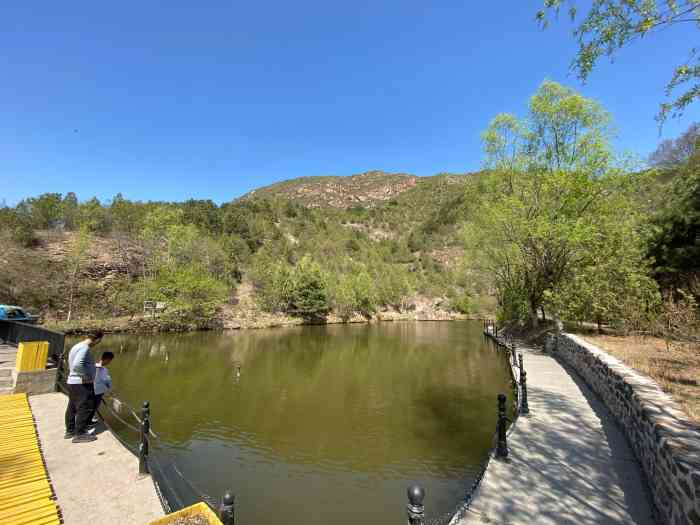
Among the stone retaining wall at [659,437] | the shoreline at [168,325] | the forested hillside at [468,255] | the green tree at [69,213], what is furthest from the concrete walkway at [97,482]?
the green tree at [69,213]

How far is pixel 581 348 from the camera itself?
42.1ft

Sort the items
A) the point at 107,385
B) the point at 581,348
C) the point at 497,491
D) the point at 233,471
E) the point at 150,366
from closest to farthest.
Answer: the point at 497,491 < the point at 107,385 < the point at 233,471 < the point at 581,348 < the point at 150,366

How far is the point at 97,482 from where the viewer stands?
5.07 m

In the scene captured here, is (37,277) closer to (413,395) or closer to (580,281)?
(413,395)

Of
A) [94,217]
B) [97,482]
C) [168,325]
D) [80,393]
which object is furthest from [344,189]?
[97,482]

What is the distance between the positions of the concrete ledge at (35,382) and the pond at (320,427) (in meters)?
2.23

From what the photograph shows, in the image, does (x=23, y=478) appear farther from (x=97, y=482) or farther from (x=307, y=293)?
(x=307, y=293)

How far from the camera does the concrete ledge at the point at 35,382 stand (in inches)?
353

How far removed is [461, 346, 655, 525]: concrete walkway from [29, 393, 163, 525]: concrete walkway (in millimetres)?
4181

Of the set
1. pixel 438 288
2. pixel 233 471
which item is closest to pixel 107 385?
pixel 233 471

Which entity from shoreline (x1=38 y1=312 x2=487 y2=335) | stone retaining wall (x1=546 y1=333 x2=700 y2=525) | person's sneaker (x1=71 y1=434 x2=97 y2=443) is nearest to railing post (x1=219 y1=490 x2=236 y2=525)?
stone retaining wall (x1=546 y1=333 x2=700 y2=525)

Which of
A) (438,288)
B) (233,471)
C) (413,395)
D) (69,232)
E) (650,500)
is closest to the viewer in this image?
(650,500)

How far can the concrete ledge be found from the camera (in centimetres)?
896

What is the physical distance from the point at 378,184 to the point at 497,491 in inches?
6056
